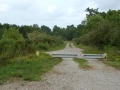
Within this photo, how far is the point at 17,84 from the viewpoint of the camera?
932 cm

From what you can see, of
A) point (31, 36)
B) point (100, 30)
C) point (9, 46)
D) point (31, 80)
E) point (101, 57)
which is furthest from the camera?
point (31, 36)

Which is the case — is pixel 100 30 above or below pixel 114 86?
above

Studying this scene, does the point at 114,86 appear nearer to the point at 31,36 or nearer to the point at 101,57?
the point at 101,57

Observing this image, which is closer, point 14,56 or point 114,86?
point 114,86

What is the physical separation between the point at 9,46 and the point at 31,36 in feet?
139

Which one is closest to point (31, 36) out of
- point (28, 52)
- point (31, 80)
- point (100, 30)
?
point (100, 30)

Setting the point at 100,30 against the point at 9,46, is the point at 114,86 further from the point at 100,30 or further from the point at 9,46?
the point at 100,30

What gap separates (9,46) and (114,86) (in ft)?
43.3

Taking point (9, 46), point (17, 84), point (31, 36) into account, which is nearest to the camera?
point (17, 84)

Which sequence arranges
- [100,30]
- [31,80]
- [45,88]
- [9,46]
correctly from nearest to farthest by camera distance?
[45,88]
[31,80]
[9,46]
[100,30]

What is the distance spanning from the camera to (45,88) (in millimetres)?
8688

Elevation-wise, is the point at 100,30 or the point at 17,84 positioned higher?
the point at 100,30

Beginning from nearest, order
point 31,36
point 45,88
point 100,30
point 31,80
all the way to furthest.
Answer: point 45,88 → point 31,80 → point 100,30 → point 31,36

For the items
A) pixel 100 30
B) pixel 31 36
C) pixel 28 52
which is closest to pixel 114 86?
pixel 28 52
